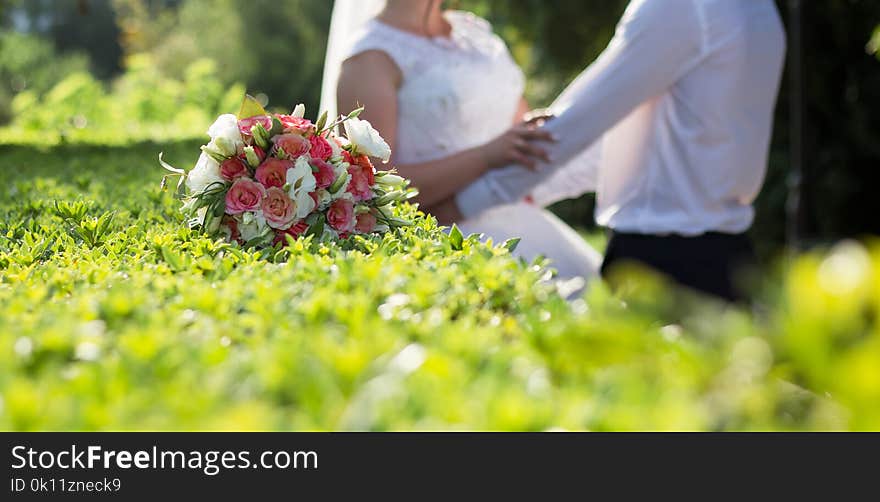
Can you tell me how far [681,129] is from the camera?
464 cm

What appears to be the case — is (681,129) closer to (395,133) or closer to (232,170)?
(395,133)

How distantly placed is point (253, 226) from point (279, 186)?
14 cm

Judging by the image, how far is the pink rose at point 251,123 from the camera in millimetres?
3212

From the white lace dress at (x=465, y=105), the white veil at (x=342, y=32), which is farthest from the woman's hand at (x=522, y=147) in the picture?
the white veil at (x=342, y=32)

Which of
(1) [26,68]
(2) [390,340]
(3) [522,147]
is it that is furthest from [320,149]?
(1) [26,68]

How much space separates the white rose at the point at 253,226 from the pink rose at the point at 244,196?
0.08 ft

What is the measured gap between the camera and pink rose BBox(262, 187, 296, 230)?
3086 mm

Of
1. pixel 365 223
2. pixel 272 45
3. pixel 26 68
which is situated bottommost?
pixel 26 68

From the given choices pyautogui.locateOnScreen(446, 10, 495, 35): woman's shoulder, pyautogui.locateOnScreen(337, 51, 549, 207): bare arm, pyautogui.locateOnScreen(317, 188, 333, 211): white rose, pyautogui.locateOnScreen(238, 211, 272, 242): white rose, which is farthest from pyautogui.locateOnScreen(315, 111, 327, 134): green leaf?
pyautogui.locateOnScreen(446, 10, 495, 35): woman's shoulder

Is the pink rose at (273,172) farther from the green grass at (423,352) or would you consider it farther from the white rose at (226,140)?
the green grass at (423,352)

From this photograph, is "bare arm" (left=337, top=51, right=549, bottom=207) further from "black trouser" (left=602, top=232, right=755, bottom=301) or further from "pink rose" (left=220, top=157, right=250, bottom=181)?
"pink rose" (left=220, top=157, right=250, bottom=181)
